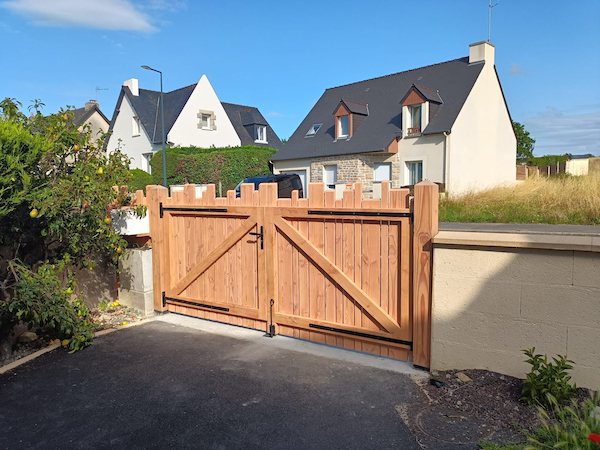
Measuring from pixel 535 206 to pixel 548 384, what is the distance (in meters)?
8.87

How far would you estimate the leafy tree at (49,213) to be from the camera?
482cm

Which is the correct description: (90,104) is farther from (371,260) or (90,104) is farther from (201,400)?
(201,400)

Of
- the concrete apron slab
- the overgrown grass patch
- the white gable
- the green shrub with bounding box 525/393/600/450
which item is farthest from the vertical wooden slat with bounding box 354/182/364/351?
the white gable

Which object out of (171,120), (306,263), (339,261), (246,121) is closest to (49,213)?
(306,263)

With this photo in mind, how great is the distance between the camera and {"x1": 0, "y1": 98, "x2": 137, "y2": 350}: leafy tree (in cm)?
482

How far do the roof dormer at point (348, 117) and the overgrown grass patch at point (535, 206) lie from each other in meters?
13.5

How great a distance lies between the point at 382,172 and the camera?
25375 mm

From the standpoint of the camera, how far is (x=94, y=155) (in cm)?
631

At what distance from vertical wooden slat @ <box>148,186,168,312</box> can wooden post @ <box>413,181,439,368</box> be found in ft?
13.1

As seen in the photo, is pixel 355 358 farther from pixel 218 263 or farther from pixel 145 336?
pixel 145 336

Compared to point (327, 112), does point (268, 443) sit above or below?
below

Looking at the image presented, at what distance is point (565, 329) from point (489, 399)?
903 millimetres

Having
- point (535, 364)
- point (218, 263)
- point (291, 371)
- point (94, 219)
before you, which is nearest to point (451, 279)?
point (535, 364)

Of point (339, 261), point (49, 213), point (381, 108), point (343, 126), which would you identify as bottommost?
point (339, 261)
